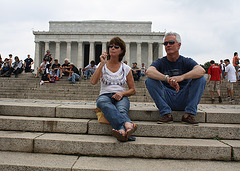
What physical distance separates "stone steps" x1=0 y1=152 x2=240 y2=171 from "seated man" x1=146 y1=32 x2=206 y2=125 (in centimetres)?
77

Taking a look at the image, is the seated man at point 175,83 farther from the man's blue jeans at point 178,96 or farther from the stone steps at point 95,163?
the stone steps at point 95,163

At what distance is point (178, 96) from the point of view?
3.15m

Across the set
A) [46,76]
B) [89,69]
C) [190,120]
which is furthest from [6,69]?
[190,120]

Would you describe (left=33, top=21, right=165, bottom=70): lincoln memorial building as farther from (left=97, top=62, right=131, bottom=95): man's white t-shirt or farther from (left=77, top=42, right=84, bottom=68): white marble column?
(left=97, top=62, right=131, bottom=95): man's white t-shirt

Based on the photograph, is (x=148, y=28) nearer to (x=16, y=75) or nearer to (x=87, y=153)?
(x=16, y=75)

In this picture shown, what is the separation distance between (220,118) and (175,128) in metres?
1.06

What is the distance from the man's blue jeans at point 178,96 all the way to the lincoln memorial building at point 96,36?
1480 inches

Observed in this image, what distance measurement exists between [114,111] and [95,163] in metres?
0.75

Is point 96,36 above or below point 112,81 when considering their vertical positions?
above

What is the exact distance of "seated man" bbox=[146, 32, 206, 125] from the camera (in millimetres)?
2941

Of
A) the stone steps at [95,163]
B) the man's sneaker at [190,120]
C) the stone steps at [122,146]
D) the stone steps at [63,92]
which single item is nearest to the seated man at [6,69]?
the stone steps at [63,92]

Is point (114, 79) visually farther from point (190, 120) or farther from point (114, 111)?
point (190, 120)

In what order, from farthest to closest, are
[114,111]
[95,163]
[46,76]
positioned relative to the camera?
[46,76]
[114,111]
[95,163]

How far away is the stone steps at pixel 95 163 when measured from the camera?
2127 mm
